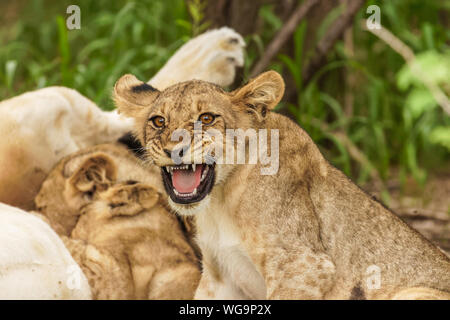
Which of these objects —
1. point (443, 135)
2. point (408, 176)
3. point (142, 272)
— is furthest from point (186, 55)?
point (408, 176)

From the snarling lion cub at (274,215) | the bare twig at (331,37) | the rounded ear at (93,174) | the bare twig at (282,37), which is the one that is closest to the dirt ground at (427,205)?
the bare twig at (331,37)

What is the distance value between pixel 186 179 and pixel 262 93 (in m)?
0.44

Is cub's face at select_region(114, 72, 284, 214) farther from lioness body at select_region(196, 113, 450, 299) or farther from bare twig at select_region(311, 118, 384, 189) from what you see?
bare twig at select_region(311, 118, 384, 189)

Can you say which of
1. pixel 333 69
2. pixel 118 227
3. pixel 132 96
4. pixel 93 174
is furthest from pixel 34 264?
pixel 333 69

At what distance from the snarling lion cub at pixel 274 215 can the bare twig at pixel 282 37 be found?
214cm

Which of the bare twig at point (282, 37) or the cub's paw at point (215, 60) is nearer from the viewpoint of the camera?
the cub's paw at point (215, 60)

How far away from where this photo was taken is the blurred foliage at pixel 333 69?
5.01m

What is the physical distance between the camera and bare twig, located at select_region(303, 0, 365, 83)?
4.88m

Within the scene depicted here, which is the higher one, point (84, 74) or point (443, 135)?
point (84, 74)

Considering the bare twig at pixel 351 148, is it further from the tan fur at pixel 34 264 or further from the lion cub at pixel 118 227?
the tan fur at pixel 34 264

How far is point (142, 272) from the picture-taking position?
3.48 metres

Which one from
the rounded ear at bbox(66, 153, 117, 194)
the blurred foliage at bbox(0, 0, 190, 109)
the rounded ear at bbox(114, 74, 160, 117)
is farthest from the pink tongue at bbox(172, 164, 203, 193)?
the blurred foliage at bbox(0, 0, 190, 109)
